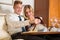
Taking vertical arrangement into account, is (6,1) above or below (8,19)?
above

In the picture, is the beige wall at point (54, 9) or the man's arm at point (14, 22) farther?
the beige wall at point (54, 9)

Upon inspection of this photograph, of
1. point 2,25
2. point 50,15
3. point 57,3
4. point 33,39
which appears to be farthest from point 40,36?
point 57,3

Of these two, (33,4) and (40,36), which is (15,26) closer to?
(40,36)

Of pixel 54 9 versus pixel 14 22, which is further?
pixel 54 9

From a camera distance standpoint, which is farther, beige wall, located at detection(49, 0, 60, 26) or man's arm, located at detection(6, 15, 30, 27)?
beige wall, located at detection(49, 0, 60, 26)

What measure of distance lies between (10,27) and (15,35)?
0.40 feet

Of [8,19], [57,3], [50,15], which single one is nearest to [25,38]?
[8,19]

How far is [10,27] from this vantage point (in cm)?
201

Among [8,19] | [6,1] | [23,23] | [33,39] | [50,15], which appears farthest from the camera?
[50,15]

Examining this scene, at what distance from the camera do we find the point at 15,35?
1969 mm

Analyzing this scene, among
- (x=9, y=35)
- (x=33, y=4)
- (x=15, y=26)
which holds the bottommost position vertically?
(x=9, y=35)

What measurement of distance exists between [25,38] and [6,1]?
0.89m

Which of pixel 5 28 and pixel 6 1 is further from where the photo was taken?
pixel 6 1

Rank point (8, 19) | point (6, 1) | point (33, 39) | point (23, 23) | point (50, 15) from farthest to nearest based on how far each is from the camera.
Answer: point (50, 15) → point (6, 1) → point (8, 19) → point (23, 23) → point (33, 39)
